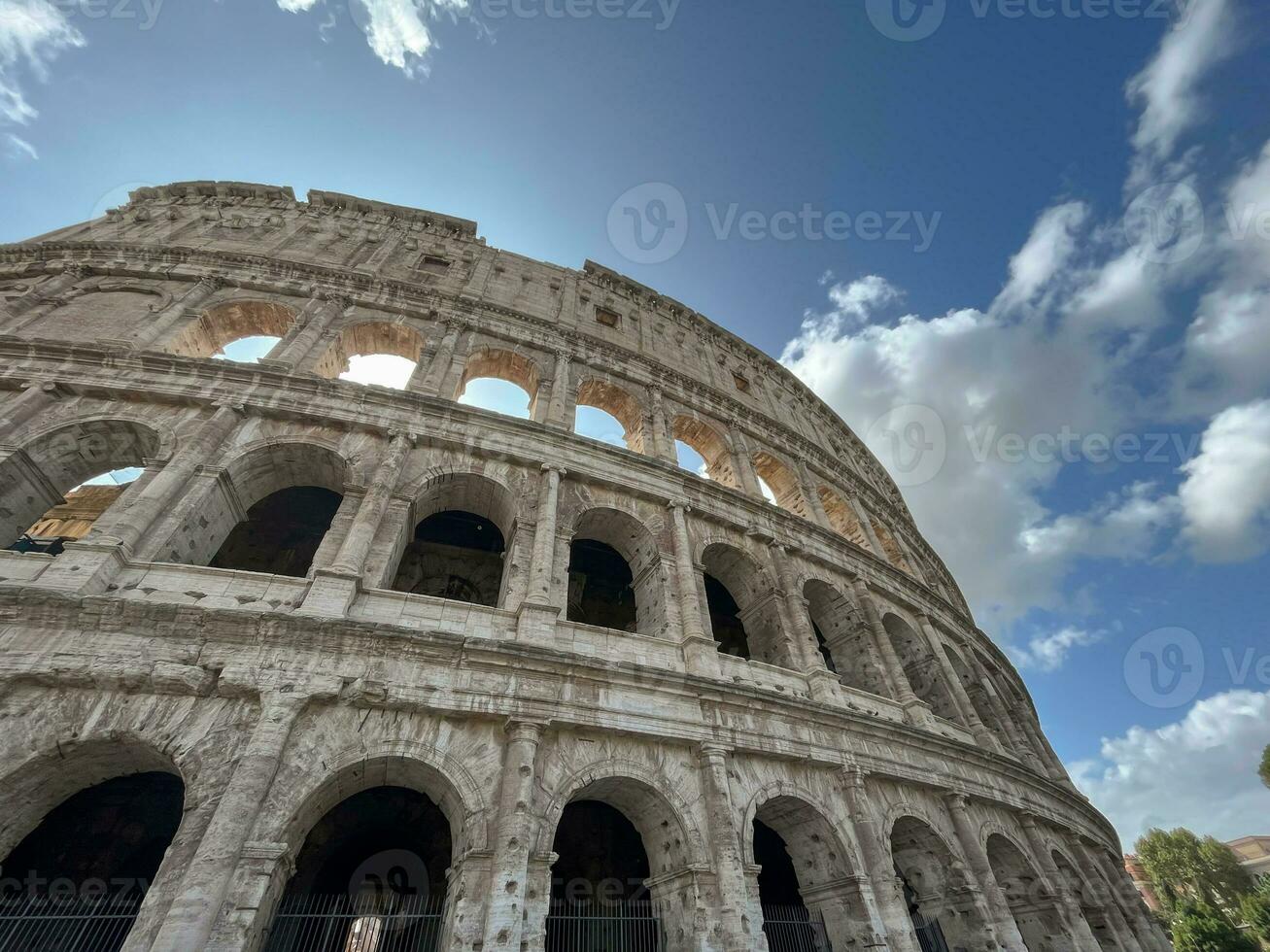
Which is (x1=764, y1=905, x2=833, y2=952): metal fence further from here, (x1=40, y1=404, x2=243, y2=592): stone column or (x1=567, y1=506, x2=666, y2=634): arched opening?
(x1=40, y1=404, x2=243, y2=592): stone column

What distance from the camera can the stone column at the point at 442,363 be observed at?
456 inches

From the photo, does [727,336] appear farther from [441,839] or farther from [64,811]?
[64,811]

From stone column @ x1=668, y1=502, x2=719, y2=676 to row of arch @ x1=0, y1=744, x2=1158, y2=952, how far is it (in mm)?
1927

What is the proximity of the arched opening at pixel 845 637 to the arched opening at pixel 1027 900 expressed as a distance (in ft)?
11.0

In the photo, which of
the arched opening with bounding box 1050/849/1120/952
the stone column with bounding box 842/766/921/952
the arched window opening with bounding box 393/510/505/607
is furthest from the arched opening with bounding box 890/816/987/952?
the arched window opening with bounding box 393/510/505/607

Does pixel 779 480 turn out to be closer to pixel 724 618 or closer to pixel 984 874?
pixel 724 618

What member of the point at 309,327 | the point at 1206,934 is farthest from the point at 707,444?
the point at 1206,934

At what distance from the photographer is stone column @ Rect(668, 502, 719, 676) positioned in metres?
8.87

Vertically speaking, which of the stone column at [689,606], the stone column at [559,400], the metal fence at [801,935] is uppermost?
the stone column at [559,400]

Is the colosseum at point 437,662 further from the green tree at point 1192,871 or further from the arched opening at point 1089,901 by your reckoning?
the green tree at point 1192,871

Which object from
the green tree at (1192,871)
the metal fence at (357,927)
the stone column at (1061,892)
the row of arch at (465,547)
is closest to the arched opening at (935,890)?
the row of arch at (465,547)

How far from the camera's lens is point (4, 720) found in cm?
585

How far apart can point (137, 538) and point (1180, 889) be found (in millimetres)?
62236

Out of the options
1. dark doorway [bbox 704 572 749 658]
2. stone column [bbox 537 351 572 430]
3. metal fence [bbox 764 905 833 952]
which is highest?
stone column [bbox 537 351 572 430]
